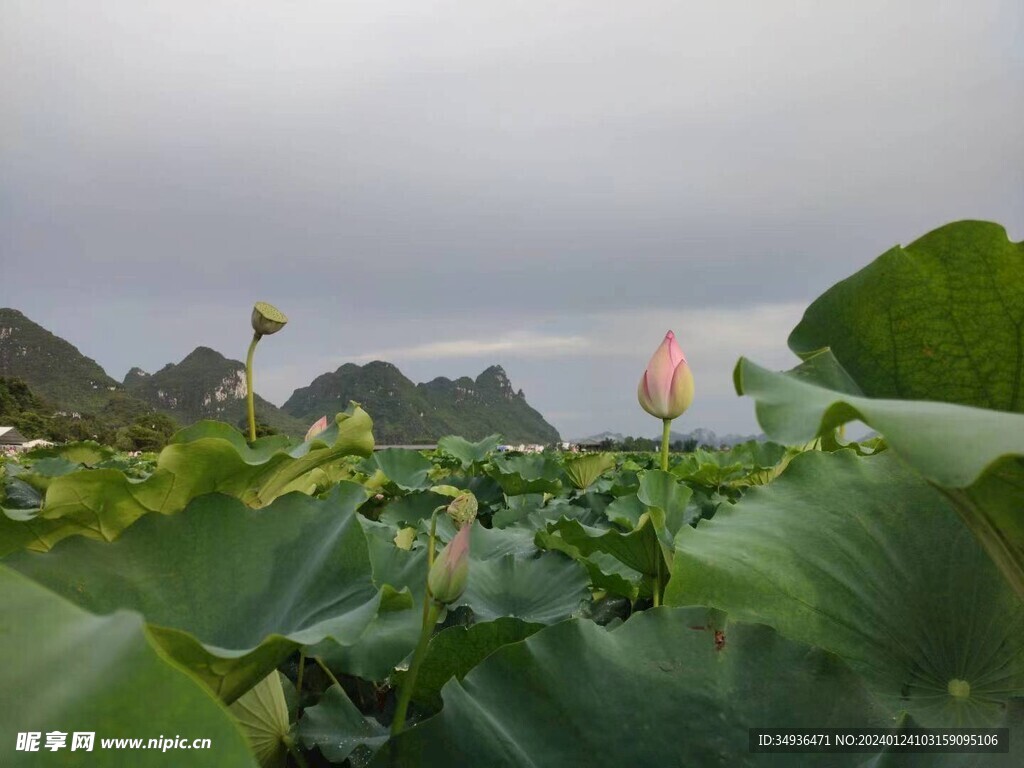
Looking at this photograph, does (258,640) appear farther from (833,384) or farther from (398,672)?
(833,384)

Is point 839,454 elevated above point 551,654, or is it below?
above

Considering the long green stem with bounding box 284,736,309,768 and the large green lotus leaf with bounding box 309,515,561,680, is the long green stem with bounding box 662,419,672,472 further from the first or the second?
the long green stem with bounding box 284,736,309,768

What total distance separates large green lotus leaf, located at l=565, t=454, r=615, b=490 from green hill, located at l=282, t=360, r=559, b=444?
1620 inches

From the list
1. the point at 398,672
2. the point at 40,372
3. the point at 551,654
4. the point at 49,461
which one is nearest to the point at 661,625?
the point at 551,654

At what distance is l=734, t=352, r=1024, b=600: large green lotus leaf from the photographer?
33 cm

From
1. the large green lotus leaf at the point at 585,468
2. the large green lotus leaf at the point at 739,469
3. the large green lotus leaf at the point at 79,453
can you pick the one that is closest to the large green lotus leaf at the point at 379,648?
the large green lotus leaf at the point at 739,469

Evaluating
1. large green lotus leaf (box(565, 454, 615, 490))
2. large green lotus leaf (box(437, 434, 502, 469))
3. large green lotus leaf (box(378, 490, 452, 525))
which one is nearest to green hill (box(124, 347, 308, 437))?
large green lotus leaf (box(437, 434, 502, 469))

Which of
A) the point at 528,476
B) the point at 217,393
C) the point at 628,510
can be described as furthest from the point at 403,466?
the point at 217,393

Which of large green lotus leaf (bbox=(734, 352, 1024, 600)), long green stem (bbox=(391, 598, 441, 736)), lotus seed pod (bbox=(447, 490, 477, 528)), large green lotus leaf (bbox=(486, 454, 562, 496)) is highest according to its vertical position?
large green lotus leaf (bbox=(734, 352, 1024, 600))

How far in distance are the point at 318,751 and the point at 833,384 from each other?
560 mm

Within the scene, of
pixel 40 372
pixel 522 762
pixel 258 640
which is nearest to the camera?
pixel 522 762

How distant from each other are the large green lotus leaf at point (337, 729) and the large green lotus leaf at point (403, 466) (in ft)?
6.51

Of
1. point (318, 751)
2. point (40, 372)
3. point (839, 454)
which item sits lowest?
point (318, 751)

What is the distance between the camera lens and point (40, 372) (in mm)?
49250
